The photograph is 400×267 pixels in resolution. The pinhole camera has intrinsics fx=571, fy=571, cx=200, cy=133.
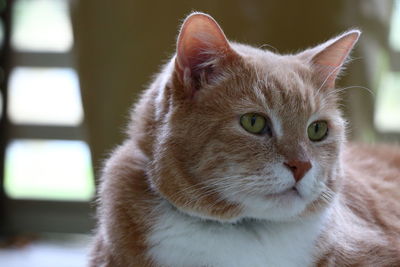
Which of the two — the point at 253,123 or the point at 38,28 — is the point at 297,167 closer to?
the point at 253,123

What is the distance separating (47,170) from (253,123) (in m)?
2.09

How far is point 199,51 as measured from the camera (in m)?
1.29

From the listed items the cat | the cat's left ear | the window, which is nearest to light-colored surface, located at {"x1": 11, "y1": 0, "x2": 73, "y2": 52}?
the window

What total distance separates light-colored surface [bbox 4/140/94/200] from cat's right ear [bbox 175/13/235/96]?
6.03 ft

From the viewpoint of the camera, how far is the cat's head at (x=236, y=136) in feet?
3.98

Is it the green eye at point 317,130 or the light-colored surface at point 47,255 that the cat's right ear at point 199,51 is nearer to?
the green eye at point 317,130

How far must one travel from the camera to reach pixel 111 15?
214 centimetres

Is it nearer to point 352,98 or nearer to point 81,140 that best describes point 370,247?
point 352,98

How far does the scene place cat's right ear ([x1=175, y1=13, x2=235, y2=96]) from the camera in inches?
48.8

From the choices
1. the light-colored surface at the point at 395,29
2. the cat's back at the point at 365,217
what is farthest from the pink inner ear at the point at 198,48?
the light-colored surface at the point at 395,29

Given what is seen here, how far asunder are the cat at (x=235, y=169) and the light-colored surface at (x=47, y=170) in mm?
1681

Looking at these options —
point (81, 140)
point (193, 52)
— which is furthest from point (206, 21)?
point (81, 140)

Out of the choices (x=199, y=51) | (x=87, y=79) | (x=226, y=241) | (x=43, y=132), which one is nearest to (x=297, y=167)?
(x=226, y=241)

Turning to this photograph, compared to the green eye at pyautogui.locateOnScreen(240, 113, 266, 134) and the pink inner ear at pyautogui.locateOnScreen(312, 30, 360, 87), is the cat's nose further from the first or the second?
the pink inner ear at pyautogui.locateOnScreen(312, 30, 360, 87)
